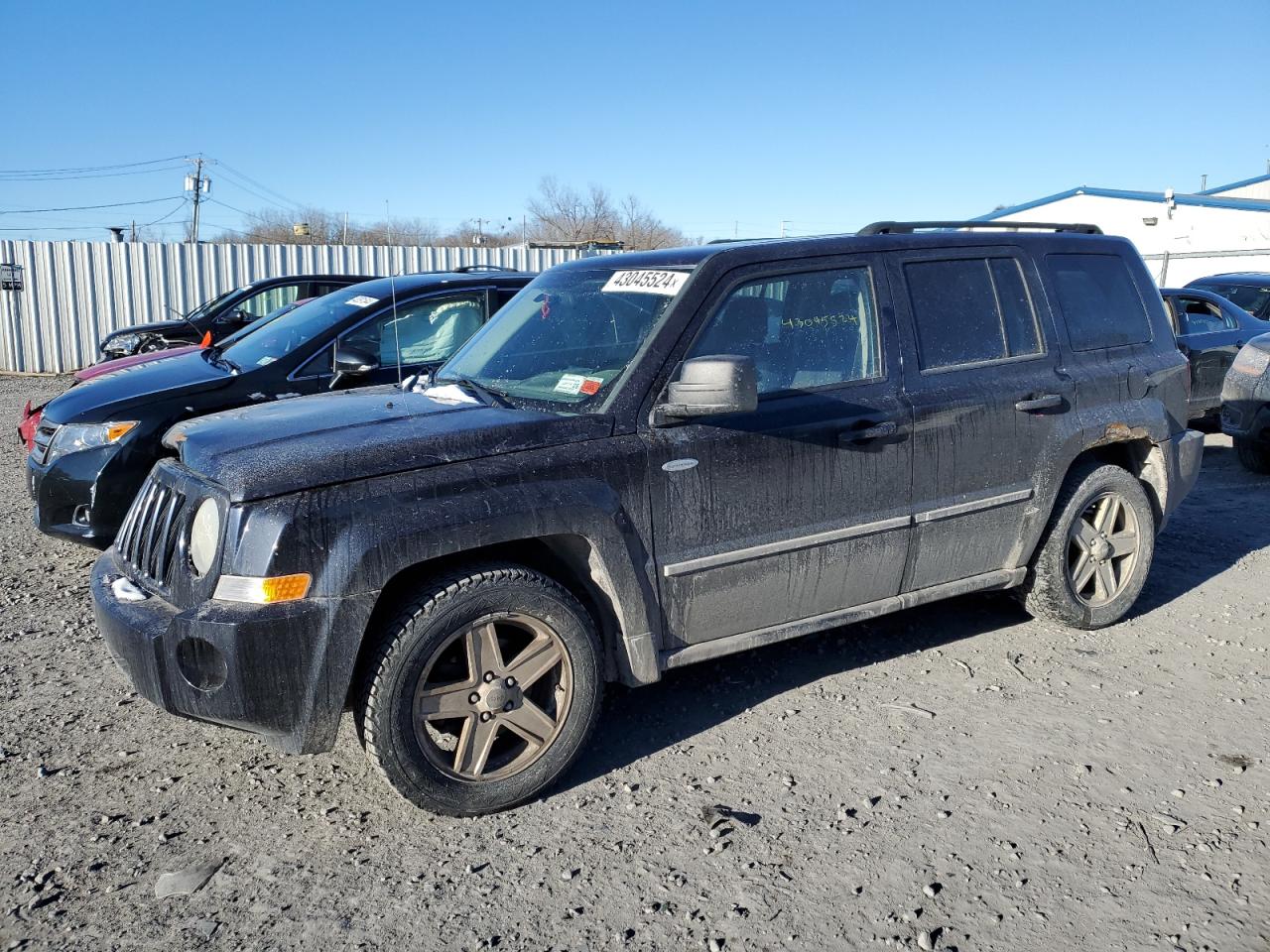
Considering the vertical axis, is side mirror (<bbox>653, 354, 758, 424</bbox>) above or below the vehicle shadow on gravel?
above

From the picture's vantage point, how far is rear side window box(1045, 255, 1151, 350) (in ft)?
16.6

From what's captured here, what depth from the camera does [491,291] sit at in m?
7.55

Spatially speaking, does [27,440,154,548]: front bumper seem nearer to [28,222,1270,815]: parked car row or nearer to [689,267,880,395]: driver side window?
[28,222,1270,815]: parked car row

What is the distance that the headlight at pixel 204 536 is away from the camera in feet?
11.0

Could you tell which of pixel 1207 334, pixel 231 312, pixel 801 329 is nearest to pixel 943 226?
A: pixel 801 329

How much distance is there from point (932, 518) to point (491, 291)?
160 inches

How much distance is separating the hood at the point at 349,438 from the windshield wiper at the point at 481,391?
10 centimetres

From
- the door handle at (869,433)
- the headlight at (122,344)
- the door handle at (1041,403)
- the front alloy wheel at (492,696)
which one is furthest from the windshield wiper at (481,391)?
the headlight at (122,344)

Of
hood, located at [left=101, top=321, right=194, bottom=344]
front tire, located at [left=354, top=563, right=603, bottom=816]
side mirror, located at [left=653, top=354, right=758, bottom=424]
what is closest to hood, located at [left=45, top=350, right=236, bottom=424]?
front tire, located at [left=354, top=563, right=603, bottom=816]

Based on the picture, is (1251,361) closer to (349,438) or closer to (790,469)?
(790,469)

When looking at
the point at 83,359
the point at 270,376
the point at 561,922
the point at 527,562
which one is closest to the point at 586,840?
the point at 561,922

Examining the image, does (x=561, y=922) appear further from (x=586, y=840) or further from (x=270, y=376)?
(x=270, y=376)

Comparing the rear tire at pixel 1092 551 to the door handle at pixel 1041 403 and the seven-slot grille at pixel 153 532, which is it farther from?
the seven-slot grille at pixel 153 532

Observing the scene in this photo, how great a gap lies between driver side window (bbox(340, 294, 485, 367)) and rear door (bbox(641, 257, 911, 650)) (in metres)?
3.34
